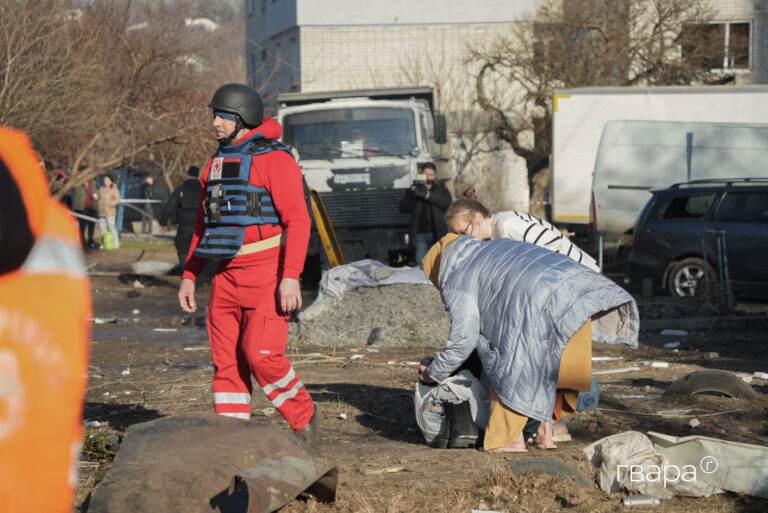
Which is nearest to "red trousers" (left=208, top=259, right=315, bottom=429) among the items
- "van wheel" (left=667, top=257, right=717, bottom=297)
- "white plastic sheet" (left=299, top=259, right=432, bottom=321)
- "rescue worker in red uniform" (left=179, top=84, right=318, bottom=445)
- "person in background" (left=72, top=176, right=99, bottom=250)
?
"rescue worker in red uniform" (left=179, top=84, right=318, bottom=445)

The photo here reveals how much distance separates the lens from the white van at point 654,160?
16.6m

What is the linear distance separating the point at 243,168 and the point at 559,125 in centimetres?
1429

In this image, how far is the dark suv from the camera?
12.9m

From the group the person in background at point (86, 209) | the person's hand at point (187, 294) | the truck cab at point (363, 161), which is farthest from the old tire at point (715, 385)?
the person in background at point (86, 209)

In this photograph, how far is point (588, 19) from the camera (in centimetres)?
2756

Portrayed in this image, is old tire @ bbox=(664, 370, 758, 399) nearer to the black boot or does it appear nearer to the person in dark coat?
the black boot

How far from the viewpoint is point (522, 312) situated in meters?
5.12

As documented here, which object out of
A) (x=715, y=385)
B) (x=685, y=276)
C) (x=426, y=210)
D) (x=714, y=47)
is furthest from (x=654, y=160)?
(x=714, y=47)

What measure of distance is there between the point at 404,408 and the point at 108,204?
18624mm

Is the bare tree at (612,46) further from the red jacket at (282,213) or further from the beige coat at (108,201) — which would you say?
the red jacket at (282,213)

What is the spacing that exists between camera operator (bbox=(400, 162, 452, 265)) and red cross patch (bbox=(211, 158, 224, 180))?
8140mm

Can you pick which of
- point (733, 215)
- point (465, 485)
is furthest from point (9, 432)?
point (733, 215)

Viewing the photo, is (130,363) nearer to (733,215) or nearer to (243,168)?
(243,168)

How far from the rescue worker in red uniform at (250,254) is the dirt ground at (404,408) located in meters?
0.60
